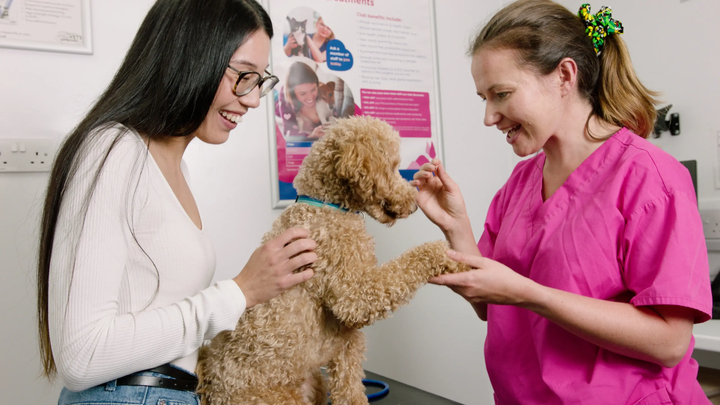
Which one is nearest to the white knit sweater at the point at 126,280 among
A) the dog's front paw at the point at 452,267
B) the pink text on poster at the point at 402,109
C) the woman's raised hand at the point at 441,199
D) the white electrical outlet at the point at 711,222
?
the dog's front paw at the point at 452,267

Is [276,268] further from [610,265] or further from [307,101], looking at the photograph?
[307,101]

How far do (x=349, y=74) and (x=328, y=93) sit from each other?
0.13m

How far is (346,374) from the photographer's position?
1100 mm

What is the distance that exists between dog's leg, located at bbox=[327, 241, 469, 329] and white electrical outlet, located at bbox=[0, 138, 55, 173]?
1.00 metres

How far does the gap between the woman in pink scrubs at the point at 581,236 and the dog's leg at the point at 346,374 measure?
27 cm

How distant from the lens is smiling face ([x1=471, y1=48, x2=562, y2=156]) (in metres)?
1.10

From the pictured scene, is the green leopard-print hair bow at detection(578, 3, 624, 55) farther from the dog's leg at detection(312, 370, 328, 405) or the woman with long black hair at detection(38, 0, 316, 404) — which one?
the dog's leg at detection(312, 370, 328, 405)

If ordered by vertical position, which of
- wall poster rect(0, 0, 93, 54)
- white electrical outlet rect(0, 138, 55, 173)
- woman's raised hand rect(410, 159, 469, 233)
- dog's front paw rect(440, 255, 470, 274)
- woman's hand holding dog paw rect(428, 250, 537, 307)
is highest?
wall poster rect(0, 0, 93, 54)

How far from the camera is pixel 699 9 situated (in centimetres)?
179

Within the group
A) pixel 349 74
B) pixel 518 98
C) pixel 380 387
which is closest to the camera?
pixel 518 98

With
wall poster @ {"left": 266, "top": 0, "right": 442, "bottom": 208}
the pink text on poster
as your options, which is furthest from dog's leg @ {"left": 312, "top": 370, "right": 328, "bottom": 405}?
the pink text on poster

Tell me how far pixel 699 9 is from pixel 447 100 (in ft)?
3.17

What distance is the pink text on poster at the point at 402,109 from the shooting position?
1.96 metres

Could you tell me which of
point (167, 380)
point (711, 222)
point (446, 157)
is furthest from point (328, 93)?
point (711, 222)
